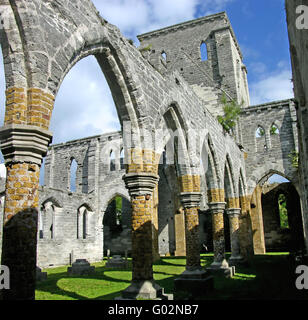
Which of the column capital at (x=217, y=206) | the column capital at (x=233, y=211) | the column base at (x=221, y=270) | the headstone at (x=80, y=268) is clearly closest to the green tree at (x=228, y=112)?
the column capital at (x=233, y=211)

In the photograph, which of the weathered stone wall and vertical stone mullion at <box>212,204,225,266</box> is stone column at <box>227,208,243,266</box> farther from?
the weathered stone wall

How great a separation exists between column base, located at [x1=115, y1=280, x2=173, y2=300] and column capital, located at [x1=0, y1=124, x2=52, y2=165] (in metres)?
3.42

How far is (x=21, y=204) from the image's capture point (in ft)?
13.0

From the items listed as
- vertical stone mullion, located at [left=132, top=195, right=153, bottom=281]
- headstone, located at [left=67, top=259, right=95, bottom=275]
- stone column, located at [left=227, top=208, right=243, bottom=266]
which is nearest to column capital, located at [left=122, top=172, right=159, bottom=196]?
vertical stone mullion, located at [left=132, top=195, right=153, bottom=281]

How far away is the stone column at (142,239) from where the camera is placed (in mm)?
6395

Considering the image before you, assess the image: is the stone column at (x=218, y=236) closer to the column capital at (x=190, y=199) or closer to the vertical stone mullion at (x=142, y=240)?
the column capital at (x=190, y=199)

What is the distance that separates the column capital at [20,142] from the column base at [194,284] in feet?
20.4

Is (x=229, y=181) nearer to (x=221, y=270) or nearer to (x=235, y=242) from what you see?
(x=235, y=242)

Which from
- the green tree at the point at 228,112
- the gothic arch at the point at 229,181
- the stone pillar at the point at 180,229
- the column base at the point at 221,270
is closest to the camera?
the column base at the point at 221,270

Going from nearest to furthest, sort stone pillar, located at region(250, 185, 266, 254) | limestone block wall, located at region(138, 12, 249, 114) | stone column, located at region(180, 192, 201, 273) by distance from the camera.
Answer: stone column, located at region(180, 192, 201, 273), stone pillar, located at region(250, 185, 266, 254), limestone block wall, located at region(138, 12, 249, 114)

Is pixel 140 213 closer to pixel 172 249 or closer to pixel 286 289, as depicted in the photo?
pixel 286 289

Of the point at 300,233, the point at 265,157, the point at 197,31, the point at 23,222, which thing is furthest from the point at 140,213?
the point at 197,31
